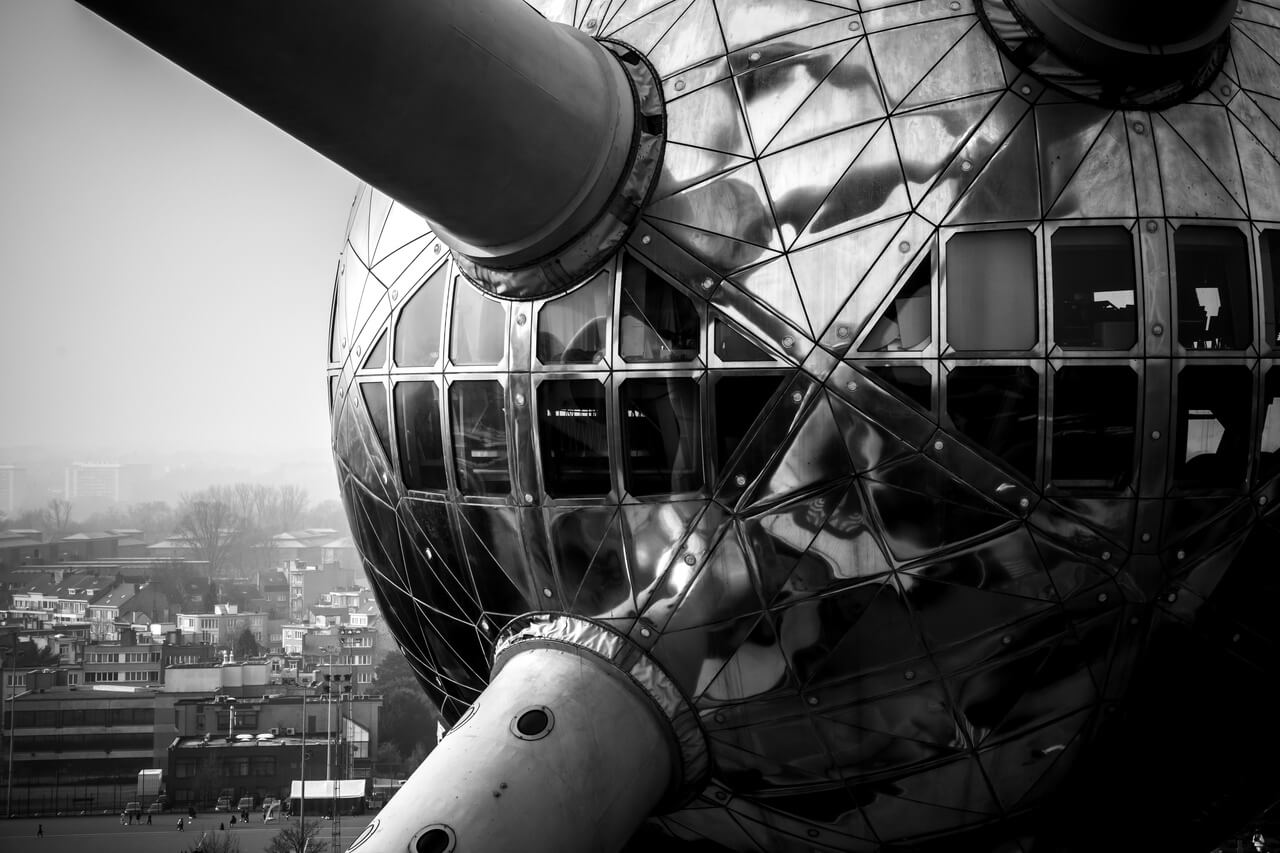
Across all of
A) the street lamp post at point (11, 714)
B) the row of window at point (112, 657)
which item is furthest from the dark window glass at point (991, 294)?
the row of window at point (112, 657)

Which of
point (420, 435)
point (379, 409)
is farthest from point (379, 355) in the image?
point (420, 435)

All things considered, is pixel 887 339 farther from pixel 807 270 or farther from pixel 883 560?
pixel 883 560

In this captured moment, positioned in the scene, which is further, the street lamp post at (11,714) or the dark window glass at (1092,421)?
the street lamp post at (11,714)

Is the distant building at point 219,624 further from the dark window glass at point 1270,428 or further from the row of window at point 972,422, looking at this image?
the dark window glass at point 1270,428

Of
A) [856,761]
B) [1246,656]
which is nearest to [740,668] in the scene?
[856,761]

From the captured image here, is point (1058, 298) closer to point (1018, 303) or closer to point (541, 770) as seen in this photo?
point (1018, 303)
